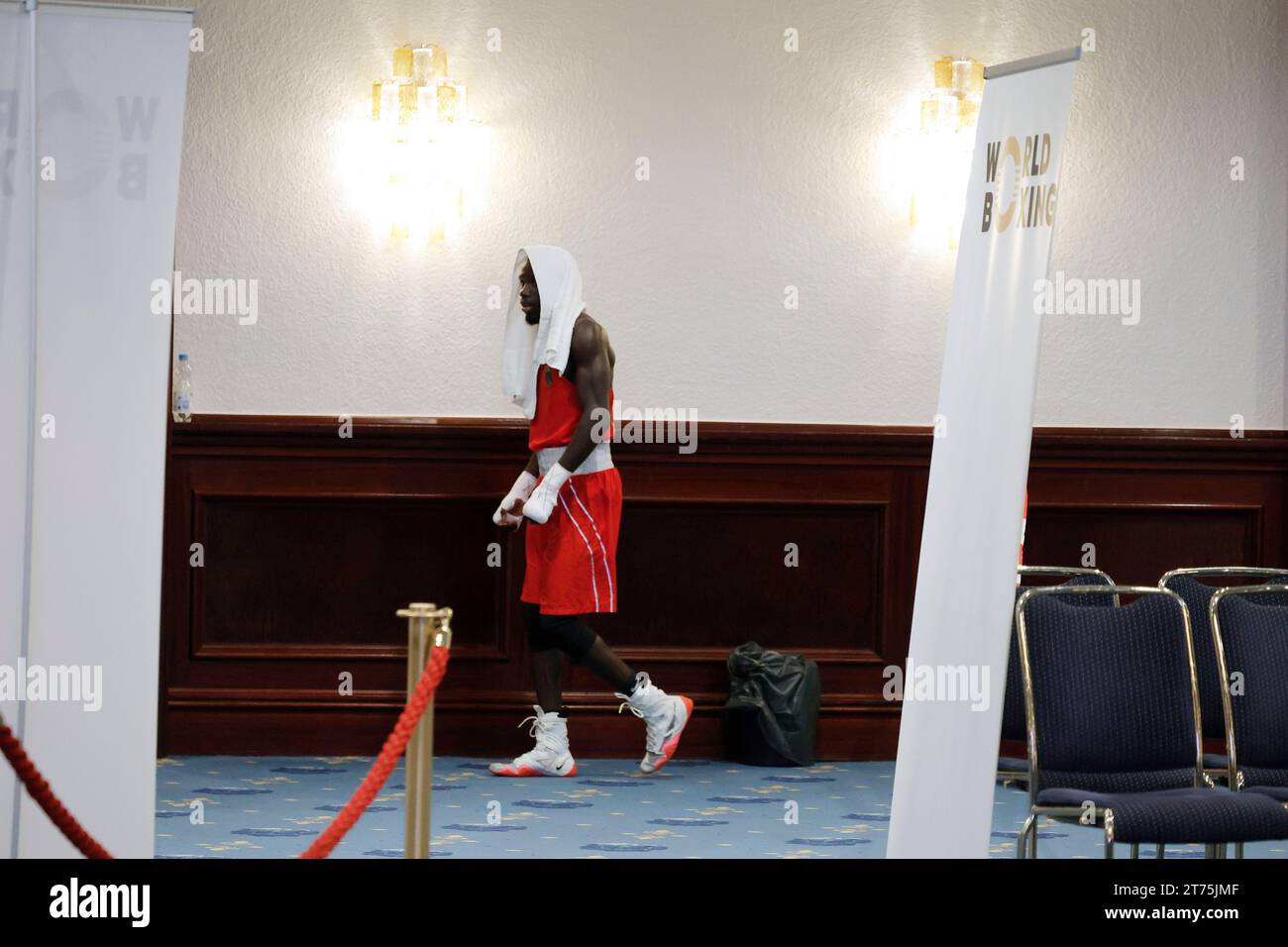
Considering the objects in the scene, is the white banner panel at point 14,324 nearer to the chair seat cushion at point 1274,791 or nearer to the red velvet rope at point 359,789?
the red velvet rope at point 359,789

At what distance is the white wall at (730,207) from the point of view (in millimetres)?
6469

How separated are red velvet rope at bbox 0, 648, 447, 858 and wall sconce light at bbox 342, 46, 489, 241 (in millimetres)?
3814

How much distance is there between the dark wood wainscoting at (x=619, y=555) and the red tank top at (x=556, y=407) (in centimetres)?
47

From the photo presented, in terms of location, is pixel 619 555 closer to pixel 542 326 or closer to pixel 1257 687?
pixel 542 326

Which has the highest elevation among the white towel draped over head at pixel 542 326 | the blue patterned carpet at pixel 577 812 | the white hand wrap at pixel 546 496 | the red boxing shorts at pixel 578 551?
the white towel draped over head at pixel 542 326

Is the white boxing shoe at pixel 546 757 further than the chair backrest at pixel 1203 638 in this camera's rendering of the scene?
Yes

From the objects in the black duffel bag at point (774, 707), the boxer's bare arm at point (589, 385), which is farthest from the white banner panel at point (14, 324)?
the black duffel bag at point (774, 707)

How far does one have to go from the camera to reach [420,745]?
8.98 feet

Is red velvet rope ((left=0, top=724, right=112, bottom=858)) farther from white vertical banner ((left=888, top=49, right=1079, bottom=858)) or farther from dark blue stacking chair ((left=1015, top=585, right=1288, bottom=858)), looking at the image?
dark blue stacking chair ((left=1015, top=585, right=1288, bottom=858))

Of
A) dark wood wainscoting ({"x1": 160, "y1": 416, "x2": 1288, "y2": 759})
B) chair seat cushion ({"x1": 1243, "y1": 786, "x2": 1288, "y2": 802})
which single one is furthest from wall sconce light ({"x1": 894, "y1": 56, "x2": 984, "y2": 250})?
chair seat cushion ({"x1": 1243, "y1": 786, "x2": 1288, "y2": 802})

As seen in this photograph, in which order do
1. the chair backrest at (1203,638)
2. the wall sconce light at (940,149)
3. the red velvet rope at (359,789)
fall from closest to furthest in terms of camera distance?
the red velvet rope at (359,789) < the chair backrest at (1203,638) < the wall sconce light at (940,149)

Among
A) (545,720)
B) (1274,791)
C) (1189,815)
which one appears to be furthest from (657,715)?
(1189,815)

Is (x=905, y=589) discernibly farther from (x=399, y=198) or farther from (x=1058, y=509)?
(x=399, y=198)

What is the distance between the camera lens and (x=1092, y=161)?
22.4ft
